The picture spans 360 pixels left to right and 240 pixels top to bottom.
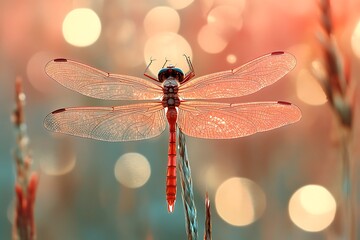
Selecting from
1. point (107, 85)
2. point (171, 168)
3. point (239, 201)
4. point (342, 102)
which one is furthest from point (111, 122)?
point (239, 201)

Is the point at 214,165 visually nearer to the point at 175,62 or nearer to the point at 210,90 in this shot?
the point at 175,62

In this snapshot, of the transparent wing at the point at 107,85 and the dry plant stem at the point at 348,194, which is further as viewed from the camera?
the transparent wing at the point at 107,85

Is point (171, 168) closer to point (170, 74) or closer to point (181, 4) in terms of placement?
point (170, 74)

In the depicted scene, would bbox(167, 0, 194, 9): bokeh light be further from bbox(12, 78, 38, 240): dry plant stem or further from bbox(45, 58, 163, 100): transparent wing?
bbox(12, 78, 38, 240): dry plant stem

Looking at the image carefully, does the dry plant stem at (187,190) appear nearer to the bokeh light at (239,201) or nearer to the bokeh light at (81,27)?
the bokeh light at (239,201)

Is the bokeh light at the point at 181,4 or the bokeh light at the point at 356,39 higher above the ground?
the bokeh light at the point at 181,4

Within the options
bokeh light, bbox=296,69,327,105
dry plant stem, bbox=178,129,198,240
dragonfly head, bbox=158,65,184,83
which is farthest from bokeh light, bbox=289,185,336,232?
dry plant stem, bbox=178,129,198,240

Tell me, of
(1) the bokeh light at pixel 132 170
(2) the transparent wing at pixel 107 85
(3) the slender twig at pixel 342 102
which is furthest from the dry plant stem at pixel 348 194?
(1) the bokeh light at pixel 132 170

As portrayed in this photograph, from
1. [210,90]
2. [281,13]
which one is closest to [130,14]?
[281,13]
